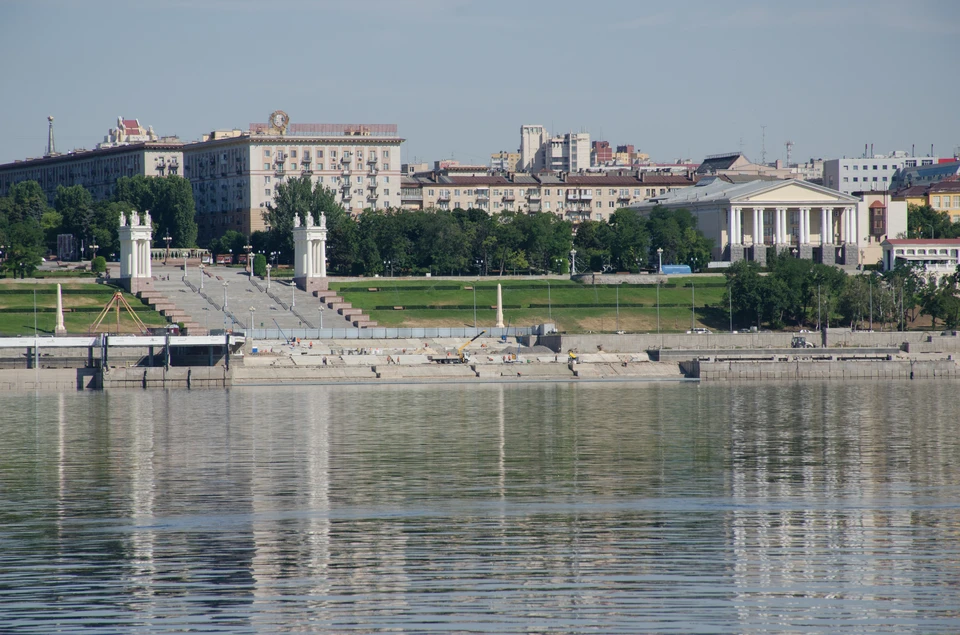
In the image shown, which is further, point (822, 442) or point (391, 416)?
point (391, 416)

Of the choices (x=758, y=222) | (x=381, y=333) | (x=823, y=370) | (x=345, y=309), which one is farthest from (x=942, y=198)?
(x=381, y=333)

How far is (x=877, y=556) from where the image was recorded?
25406mm

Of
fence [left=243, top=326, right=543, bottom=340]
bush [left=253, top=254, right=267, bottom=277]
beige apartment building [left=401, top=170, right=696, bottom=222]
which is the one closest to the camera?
A: fence [left=243, top=326, right=543, bottom=340]

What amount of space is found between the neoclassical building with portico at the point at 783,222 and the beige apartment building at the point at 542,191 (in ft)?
127

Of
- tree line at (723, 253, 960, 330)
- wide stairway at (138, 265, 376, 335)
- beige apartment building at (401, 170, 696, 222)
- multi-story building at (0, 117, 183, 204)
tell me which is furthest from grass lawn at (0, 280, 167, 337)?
beige apartment building at (401, 170, 696, 222)

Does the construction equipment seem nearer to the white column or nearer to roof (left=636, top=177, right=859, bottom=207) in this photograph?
the white column

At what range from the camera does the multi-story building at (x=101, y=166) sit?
173 meters

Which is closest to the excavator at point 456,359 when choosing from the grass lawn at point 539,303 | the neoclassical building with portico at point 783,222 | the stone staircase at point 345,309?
the stone staircase at point 345,309

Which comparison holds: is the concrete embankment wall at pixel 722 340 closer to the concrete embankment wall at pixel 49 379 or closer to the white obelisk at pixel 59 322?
the concrete embankment wall at pixel 49 379

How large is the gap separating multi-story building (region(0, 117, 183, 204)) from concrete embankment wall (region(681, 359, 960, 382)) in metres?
98.0

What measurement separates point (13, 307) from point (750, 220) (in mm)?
77841

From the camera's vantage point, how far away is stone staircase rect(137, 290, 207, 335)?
98.6 metres

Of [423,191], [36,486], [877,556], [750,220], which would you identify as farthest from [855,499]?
[423,191]

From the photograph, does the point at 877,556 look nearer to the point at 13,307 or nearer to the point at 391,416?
the point at 391,416
